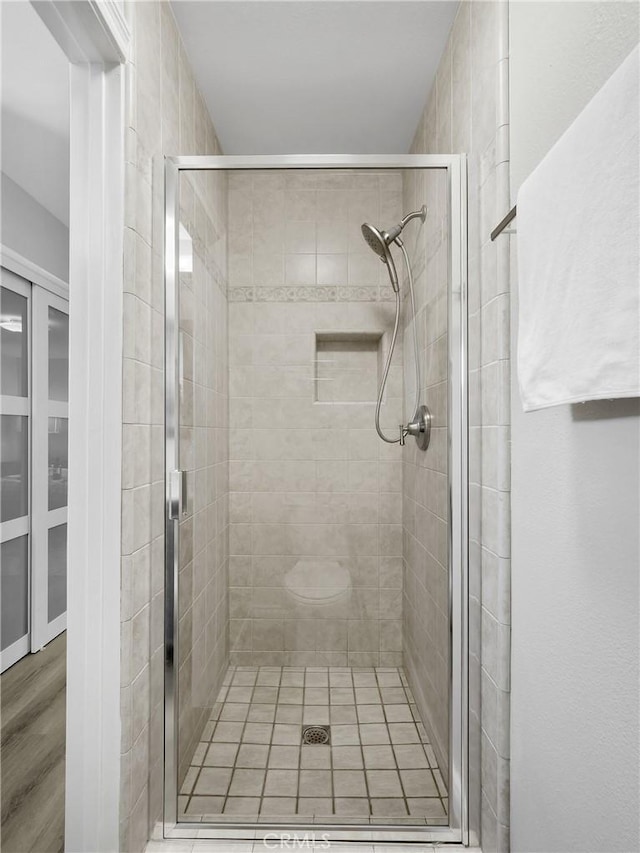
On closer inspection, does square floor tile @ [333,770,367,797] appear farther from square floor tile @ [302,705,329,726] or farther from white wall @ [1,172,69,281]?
white wall @ [1,172,69,281]

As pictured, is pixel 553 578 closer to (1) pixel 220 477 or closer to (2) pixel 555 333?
(2) pixel 555 333

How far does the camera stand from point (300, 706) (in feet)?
5.21

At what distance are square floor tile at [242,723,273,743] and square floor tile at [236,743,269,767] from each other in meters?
0.01

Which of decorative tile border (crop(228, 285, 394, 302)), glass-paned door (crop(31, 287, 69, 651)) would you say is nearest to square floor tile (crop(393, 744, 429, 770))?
glass-paned door (crop(31, 287, 69, 651))

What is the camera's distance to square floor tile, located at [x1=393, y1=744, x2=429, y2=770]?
1.59 meters

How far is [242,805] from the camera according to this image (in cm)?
153

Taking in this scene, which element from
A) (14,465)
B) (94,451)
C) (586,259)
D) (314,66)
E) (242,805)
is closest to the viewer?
(586,259)

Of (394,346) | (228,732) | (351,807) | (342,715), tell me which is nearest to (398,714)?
(342,715)

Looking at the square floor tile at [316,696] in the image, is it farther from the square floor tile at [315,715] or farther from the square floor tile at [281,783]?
the square floor tile at [281,783]

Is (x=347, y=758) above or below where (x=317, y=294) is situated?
below

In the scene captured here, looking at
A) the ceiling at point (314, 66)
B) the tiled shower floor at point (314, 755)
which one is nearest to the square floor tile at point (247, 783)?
Result: the tiled shower floor at point (314, 755)

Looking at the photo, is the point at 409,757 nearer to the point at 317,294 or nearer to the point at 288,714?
the point at 288,714

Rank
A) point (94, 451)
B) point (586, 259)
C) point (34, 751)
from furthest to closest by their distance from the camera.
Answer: point (94, 451) < point (34, 751) < point (586, 259)

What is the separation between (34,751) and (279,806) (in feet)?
2.39
